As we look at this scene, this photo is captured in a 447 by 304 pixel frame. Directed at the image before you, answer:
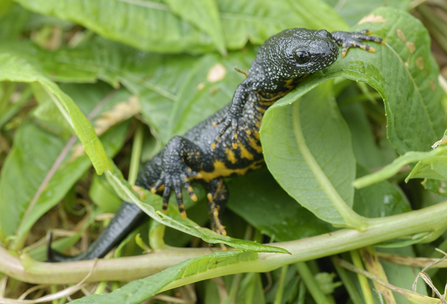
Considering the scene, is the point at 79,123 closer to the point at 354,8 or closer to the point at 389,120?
the point at 389,120

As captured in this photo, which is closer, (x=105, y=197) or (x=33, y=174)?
(x=105, y=197)

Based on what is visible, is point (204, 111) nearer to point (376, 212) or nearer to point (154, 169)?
point (154, 169)

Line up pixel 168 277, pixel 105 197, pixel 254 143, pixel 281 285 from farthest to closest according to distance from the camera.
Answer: pixel 105 197
pixel 254 143
pixel 281 285
pixel 168 277

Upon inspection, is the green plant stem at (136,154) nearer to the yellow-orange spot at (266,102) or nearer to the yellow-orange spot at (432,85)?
the yellow-orange spot at (266,102)

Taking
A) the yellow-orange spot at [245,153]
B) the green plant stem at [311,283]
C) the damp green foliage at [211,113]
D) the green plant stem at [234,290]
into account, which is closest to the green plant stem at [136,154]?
the damp green foliage at [211,113]

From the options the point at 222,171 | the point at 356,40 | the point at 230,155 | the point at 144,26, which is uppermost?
the point at 144,26

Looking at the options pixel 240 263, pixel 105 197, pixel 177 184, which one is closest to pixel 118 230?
pixel 105 197

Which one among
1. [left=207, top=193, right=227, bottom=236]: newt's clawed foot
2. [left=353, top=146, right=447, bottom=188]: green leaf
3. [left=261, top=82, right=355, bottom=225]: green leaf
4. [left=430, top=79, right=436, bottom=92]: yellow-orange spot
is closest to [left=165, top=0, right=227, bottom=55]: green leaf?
[left=261, top=82, right=355, bottom=225]: green leaf
